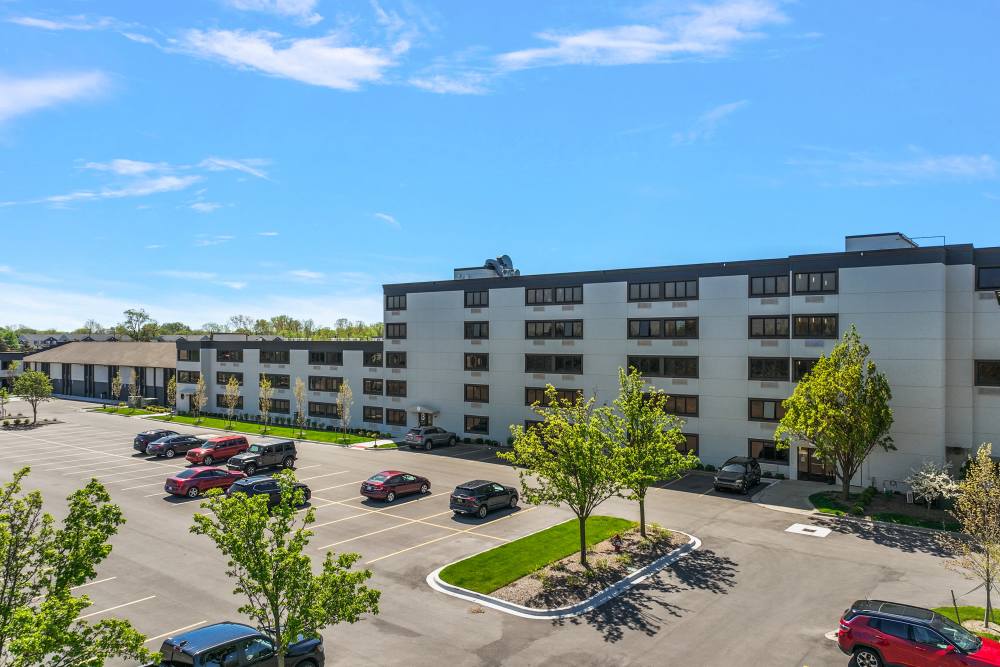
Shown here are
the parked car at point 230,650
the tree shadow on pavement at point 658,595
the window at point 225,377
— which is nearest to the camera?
the parked car at point 230,650

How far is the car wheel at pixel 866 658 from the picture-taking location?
16.4 m

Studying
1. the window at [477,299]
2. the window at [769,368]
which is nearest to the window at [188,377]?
the window at [477,299]

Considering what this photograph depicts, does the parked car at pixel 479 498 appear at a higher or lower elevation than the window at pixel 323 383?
lower

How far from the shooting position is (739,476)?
36.4 m

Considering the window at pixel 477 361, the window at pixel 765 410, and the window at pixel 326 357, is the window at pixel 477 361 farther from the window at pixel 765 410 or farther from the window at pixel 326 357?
the window at pixel 765 410

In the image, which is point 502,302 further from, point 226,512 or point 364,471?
point 226,512

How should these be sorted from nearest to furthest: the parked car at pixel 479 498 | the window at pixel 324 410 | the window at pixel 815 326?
the parked car at pixel 479 498 < the window at pixel 815 326 < the window at pixel 324 410

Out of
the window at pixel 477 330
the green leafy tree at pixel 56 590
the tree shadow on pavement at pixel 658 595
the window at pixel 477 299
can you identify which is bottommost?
the tree shadow on pavement at pixel 658 595

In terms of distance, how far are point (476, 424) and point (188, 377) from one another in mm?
41653

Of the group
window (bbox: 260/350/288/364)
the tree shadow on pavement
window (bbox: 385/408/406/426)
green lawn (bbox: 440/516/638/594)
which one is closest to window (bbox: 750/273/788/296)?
green lawn (bbox: 440/516/638/594)

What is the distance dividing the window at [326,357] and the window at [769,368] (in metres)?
39.7

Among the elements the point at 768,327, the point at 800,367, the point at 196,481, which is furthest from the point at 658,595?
the point at 196,481

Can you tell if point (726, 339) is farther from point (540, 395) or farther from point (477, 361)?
point (477, 361)

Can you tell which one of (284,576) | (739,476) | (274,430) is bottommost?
(274,430)
